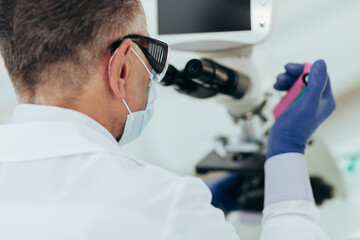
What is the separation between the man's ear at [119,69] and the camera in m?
A: 0.74

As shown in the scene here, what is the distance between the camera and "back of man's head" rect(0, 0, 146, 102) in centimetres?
67

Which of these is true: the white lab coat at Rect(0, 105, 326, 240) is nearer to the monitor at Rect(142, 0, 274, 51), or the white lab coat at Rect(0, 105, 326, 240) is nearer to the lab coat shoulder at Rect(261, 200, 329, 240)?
the lab coat shoulder at Rect(261, 200, 329, 240)

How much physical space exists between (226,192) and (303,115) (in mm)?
732

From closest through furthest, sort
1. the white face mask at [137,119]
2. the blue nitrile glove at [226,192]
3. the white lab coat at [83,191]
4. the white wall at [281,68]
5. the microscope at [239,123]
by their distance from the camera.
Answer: the white lab coat at [83,191], the white face mask at [137,119], the microscope at [239,123], the blue nitrile glove at [226,192], the white wall at [281,68]

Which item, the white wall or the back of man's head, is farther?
the white wall

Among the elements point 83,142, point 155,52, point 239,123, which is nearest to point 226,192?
point 239,123

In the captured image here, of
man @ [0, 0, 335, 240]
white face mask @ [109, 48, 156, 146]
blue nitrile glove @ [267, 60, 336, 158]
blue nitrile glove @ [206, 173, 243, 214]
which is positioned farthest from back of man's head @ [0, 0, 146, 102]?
blue nitrile glove @ [206, 173, 243, 214]

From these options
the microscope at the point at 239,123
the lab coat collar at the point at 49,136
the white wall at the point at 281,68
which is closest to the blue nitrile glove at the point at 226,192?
the microscope at the point at 239,123

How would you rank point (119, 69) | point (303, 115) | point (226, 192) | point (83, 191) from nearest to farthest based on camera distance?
point (83, 191), point (119, 69), point (303, 115), point (226, 192)

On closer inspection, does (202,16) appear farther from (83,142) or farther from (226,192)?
(226,192)

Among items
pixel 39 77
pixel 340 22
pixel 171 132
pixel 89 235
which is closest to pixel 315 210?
pixel 89 235

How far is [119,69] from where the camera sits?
746 millimetres

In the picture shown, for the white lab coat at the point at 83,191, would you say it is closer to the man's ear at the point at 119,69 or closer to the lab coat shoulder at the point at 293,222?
the man's ear at the point at 119,69

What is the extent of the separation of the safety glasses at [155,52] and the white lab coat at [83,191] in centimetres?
22
